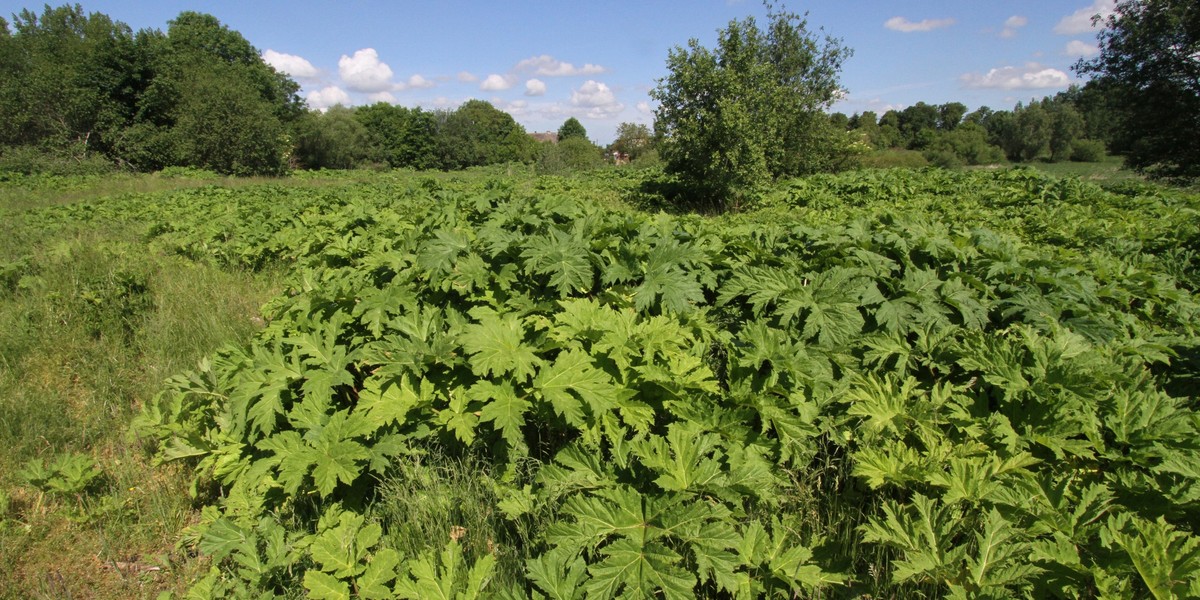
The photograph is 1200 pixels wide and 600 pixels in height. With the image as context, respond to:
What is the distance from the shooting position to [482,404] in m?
2.60

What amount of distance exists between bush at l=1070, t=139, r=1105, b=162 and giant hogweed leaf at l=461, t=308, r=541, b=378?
94.6m

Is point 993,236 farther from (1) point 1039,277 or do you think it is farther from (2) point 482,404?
(2) point 482,404

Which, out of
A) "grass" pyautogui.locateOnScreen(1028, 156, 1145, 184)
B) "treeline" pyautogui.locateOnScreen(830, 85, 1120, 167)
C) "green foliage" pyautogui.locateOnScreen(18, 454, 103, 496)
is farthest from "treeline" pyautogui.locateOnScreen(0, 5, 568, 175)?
"treeline" pyautogui.locateOnScreen(830, 85, 1120, 167)

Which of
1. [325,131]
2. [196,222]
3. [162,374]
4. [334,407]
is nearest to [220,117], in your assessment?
[325,131]

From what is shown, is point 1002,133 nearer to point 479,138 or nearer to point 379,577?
point 479,138

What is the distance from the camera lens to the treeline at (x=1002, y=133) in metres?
70.8

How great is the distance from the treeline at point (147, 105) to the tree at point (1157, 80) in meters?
31.1

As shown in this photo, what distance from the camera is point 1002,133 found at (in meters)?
83.2

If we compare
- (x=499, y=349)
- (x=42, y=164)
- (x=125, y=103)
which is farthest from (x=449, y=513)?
(x=125, y=103)

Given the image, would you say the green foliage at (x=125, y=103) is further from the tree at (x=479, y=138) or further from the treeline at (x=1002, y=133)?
the treeline at (x=1002, y=133)

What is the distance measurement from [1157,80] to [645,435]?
3078 cm

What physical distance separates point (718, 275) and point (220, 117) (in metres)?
45.3

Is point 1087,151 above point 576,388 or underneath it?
above

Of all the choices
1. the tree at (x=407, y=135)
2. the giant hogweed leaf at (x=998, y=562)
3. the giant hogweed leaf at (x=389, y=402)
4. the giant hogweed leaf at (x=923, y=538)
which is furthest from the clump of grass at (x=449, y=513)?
the tree at (x=407, y=135)
